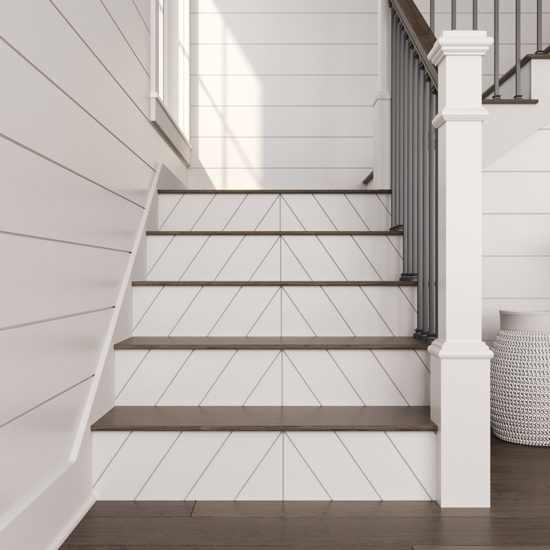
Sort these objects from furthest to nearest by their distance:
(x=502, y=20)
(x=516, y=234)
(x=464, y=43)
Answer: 1. (x=502, y=20)
2. (x=516, y=234)
3. (x=464, y=43)

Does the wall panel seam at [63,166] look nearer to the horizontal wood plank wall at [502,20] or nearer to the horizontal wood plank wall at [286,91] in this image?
the horizontal wood plank wall at [286,91]

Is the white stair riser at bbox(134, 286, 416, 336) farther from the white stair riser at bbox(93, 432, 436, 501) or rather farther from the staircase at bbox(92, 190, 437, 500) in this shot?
the white stair riser at bbox(93, 432, 436, 501)

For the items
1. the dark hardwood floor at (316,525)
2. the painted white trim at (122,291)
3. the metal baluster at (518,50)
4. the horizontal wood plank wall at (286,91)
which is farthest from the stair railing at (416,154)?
the horizontal wood plank wall at (286,91)

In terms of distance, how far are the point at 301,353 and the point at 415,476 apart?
1.50 feet

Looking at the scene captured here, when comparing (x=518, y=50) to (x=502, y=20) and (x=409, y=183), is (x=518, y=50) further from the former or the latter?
(x=502, y=20)

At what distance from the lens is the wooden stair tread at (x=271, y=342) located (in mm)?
1693

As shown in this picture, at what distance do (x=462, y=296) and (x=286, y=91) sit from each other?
8.28 ft

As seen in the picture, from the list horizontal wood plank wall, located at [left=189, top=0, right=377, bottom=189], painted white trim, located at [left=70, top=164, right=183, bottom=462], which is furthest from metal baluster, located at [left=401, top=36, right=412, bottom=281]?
horizontal wood plank wall, located at [left=189, top=0, right=377, bottom=189]

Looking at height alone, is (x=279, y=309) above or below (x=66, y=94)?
below

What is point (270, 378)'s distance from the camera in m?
1.71

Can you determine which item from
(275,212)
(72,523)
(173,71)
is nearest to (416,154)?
(275,212)

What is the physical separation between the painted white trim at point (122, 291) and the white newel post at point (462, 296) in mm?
897

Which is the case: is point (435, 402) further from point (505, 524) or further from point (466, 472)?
point (505, 524)

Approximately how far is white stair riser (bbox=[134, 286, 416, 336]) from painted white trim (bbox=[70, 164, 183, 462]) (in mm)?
110
